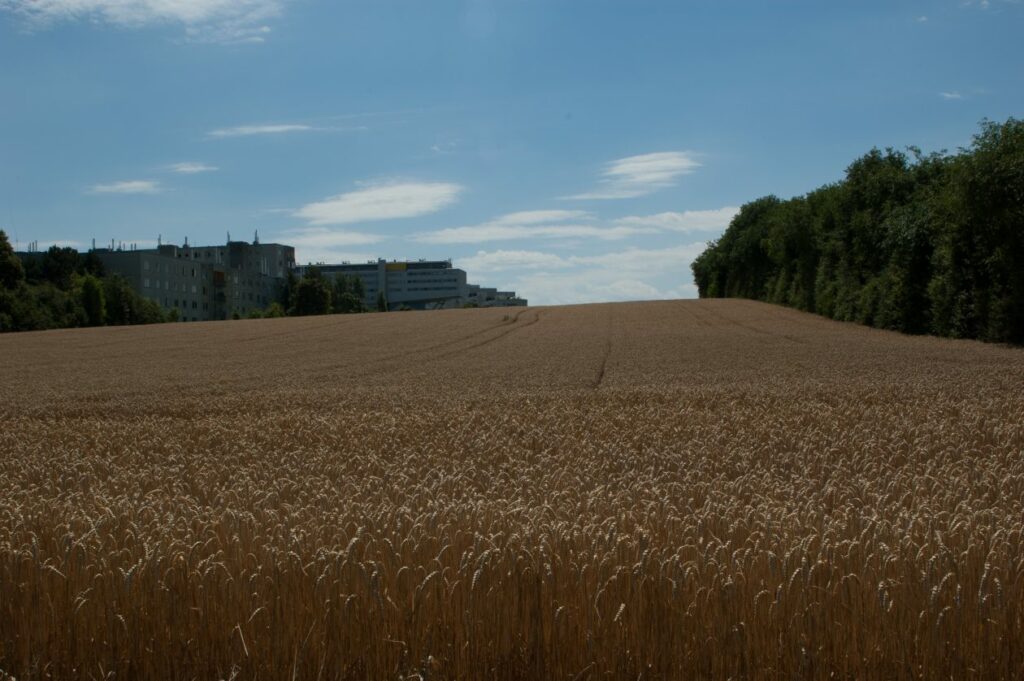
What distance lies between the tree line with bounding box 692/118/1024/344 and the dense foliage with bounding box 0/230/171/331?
2397 inches

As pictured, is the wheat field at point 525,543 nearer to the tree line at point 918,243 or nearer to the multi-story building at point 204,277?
the tree line at point 918,243

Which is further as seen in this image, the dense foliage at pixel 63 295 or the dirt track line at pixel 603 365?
the dense foliage at pixel 63 295

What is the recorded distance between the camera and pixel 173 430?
14.5 m

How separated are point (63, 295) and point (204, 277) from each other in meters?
76.6

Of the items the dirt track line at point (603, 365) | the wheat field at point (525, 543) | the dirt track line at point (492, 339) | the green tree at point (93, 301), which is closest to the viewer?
the wheat field at point (525, 543)

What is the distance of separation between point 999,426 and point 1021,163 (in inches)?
989

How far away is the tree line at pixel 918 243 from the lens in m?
34.7

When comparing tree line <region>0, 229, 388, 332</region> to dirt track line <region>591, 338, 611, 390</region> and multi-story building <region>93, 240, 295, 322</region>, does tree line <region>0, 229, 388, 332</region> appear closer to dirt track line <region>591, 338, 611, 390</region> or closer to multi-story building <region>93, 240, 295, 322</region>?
multi-story building <region>93, 240, 295, 322</region>

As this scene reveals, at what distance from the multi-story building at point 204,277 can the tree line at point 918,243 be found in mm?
96980

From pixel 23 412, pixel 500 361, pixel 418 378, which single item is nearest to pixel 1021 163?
pixel 500 361

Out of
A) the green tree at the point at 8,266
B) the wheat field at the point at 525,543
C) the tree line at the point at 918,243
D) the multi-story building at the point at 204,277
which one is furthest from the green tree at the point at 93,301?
the wheat field at the point at 525,543

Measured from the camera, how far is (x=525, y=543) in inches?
229

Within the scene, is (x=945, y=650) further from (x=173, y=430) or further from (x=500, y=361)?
(x=500, y=361)

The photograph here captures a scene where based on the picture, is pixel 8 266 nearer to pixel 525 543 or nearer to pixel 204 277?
pixel 525 543
